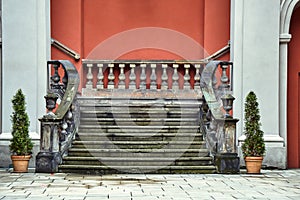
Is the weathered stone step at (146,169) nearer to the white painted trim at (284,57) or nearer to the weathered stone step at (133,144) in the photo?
the weathered stone step at (133,144)

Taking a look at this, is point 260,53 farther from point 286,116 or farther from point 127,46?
point 127,46

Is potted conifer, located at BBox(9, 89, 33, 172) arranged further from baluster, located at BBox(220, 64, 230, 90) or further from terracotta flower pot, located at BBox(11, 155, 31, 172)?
baluster, located at BBox(220, 64, 230, 90)

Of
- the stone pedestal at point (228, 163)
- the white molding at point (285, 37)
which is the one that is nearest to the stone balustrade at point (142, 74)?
the white molding at point (285, 37)

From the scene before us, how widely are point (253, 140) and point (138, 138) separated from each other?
2.22 meters

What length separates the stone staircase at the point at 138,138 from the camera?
35.1 ft

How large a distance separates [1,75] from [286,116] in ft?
18.8

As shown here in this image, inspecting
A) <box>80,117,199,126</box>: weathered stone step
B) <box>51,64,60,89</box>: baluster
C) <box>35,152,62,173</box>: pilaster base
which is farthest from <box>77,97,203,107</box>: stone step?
<box>35,152,62,173</box>: pilaster base

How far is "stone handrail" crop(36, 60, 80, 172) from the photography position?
34.8ft

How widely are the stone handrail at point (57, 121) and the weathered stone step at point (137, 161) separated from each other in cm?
33

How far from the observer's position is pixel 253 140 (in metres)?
10.7

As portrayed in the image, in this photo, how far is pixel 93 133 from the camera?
11727 millimetres

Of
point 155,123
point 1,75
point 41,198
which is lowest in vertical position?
point 41,198

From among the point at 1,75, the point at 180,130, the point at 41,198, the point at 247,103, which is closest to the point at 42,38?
the point at 1,75

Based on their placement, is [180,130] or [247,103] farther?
[180,130]
